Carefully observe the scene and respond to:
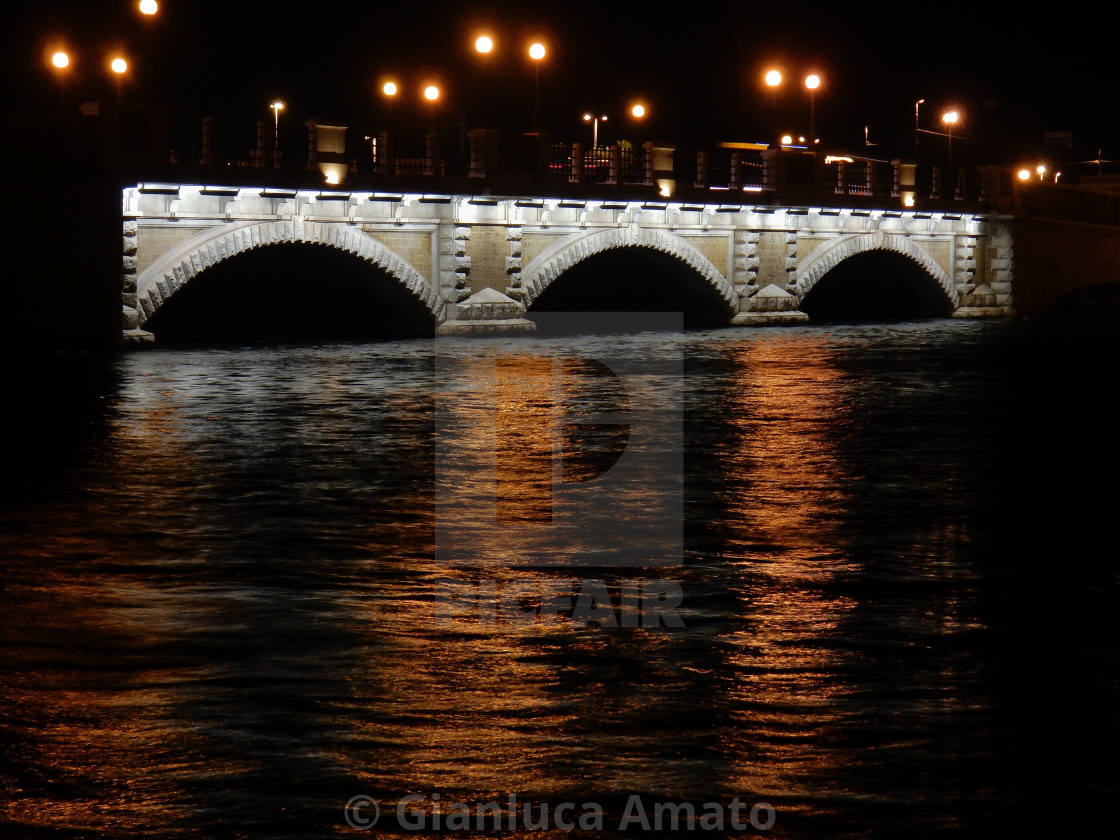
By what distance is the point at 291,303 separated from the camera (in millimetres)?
47750

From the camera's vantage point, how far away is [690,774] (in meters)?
5.97

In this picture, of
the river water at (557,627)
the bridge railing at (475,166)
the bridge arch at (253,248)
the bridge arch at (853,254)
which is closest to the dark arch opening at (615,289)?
the bridge arch at (853,254)

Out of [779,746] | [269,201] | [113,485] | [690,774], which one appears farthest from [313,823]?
[269,201]

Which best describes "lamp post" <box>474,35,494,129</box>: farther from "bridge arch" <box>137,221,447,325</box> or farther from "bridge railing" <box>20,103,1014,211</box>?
"bridge arch" <box>137,221,447,325</box>

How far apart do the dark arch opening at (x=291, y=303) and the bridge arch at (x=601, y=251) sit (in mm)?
3268

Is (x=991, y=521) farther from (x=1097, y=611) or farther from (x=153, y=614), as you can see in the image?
(x=153, y=614)

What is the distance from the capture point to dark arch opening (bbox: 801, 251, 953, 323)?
56531 millimetres

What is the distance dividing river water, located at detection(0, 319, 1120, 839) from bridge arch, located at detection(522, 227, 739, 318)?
22.5 m

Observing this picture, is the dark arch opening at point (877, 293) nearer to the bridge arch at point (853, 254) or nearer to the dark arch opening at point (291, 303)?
the bridge arch at point (853, 254)

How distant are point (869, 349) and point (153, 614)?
28757mm

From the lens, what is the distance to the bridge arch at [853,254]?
4975 cm

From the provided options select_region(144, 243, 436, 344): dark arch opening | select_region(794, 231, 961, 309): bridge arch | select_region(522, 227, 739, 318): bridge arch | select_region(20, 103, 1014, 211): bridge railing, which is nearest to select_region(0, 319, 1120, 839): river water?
select_region(20, 103, 1014, 211): bridge railing

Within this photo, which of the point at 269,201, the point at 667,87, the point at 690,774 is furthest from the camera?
the point at 667,87

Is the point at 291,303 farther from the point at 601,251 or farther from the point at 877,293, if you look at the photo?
the point at 877,293
